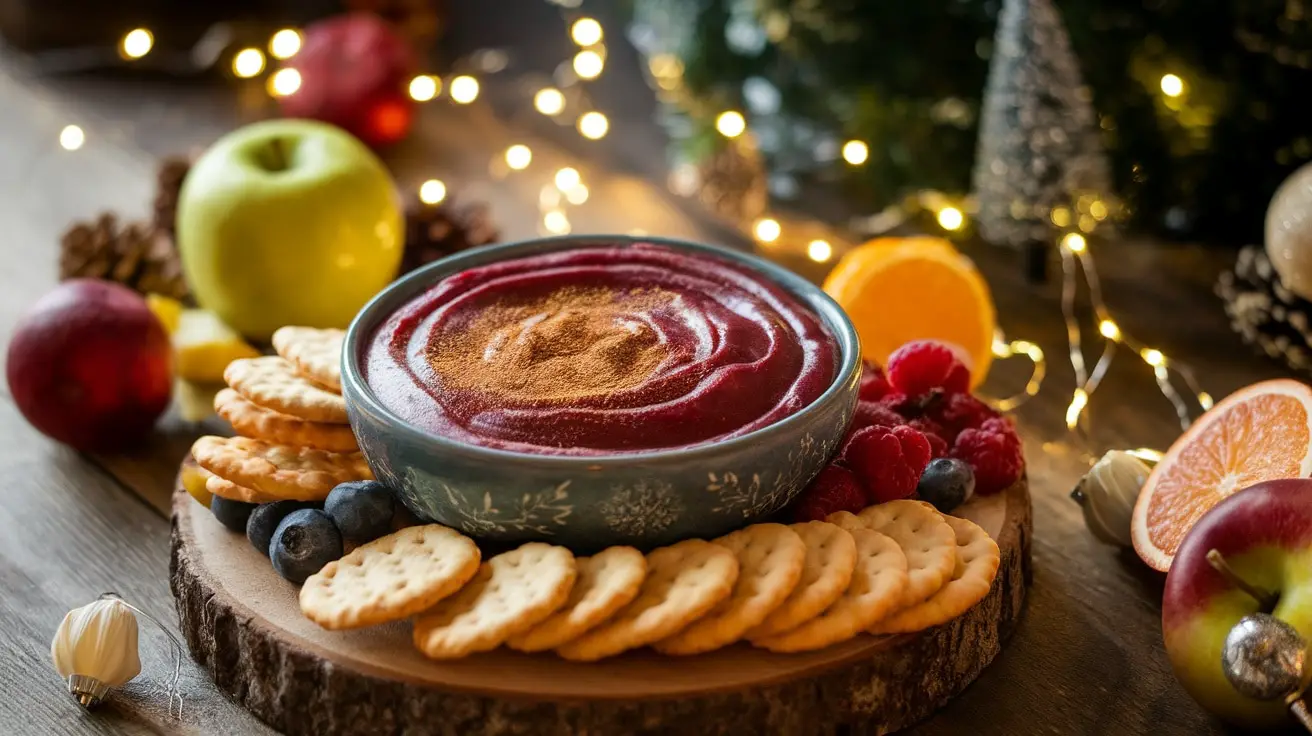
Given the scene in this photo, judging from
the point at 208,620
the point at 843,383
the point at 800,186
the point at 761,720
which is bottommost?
the point at 800,186

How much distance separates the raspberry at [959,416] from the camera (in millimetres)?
2182

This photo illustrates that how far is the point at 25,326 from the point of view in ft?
8.05

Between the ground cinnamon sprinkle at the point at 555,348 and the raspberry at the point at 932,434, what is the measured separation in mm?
430

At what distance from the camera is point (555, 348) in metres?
2.01

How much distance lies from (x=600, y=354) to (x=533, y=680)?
1.63 feet

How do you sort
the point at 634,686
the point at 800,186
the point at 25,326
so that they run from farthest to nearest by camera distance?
the point at 800,186 < the point at 25,326 < the point at 634,686

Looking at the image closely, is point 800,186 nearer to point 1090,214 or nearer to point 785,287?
point 1090,214

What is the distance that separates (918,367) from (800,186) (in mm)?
1638

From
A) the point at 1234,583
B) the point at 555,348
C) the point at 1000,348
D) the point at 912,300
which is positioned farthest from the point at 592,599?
the point at 1000,348

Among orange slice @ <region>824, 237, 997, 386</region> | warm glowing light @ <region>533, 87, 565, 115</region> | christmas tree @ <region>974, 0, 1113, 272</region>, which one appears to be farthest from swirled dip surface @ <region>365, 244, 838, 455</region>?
warm glowing light @ <region>533, 87, 565, 115</region>

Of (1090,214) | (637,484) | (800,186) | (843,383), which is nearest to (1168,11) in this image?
(1090,214)

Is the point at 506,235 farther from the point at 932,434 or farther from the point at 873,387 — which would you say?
the point at 932,434

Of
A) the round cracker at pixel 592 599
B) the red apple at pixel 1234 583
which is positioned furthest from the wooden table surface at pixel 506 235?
the round cracker at pixel 592 599

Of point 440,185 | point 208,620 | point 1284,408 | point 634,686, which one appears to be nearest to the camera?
point 634,686
